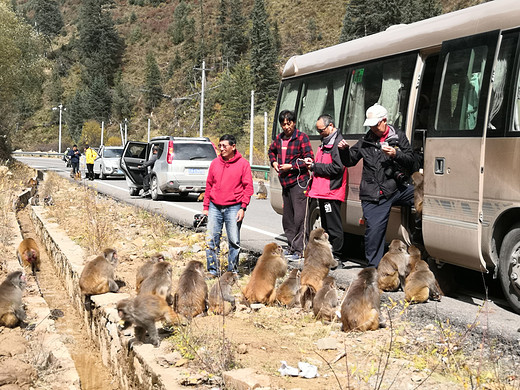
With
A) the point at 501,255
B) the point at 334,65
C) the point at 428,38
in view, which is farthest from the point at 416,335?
the point at 334,65

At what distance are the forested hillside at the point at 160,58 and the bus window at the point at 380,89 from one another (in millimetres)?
33728

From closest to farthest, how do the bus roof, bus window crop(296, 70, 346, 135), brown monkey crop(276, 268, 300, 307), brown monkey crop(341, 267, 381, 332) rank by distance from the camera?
brown monkey crop(341, 267, 381, 332) < the bus roof < brown monkey crop(276, 268, 300, 307) < bus window crop(296, 70, 346, 135)

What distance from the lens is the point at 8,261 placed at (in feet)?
31.6

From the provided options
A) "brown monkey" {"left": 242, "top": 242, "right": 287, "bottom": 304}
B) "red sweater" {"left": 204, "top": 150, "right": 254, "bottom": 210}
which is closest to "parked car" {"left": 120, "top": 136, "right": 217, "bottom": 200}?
"red sweater" {"left": 204, "top": 150, "right": 254, "bottom": 210}

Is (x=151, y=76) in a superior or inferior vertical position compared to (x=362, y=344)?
superior

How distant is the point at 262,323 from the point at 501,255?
2700mm

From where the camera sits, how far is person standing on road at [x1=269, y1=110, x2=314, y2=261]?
30.5 ft

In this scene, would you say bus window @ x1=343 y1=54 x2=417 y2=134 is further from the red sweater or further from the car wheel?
the car wheel

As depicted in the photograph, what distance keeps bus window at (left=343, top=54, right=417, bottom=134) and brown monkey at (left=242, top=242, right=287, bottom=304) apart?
2.87 m

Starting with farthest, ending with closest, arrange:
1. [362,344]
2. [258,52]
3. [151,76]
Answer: [151,76] < [258,52] < [362,344]

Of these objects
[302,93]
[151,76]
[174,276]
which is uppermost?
[151,76]

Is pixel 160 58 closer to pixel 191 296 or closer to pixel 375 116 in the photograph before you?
pixel 375 116

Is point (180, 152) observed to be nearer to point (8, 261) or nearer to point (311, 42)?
point (8, 261)

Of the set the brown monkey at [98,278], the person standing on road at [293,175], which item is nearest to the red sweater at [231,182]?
the person standing on road at [293,175]
